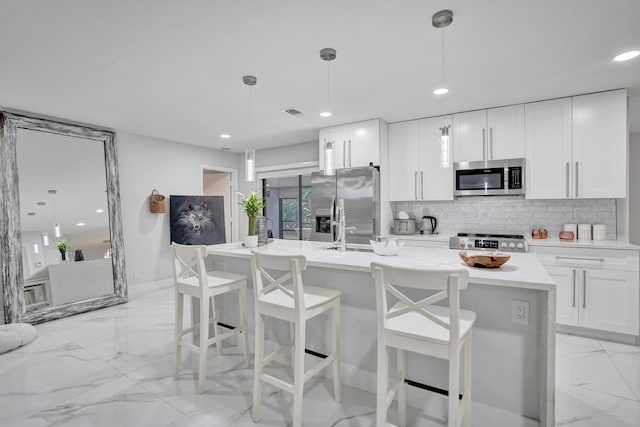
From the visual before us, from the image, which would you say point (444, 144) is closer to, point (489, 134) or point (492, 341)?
point (492, 341)

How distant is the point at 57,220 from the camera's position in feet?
13.4

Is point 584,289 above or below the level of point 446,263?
below

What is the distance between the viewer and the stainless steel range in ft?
11.3

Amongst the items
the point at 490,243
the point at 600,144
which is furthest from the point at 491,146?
the point at 490,243

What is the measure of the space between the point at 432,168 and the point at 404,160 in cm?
40

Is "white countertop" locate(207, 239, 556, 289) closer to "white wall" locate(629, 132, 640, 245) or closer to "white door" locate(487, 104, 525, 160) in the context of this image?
"white door" locate(487, 104, 525, 160)

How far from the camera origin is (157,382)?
94.8 inches

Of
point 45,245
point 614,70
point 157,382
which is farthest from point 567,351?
point 45,245

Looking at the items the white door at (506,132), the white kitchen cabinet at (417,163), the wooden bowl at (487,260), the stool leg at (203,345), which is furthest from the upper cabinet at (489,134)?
the stool leg at (203,345)

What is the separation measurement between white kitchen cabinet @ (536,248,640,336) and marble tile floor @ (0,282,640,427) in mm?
194

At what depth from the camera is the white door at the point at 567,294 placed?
3219 mm

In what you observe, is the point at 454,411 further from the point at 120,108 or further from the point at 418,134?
the point at 120,108

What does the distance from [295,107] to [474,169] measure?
7.58 ft

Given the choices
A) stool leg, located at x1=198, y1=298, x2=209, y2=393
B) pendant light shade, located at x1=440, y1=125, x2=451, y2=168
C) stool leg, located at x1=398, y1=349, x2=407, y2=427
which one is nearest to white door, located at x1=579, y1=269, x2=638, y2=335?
pendant light shade, located at x1=440, y1=125, x2=451, y2=168
